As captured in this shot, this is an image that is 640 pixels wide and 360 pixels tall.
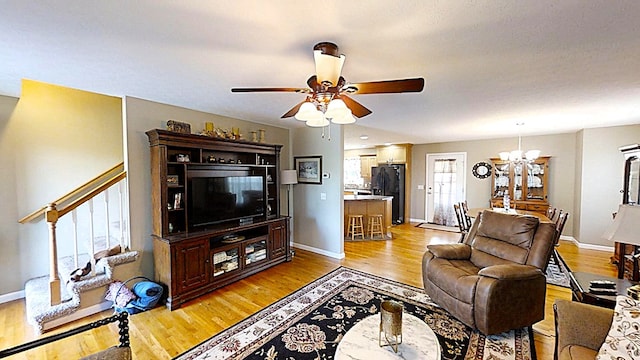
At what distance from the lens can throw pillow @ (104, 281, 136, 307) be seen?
282 cm

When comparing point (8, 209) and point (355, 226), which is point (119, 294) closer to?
point (8, 209)

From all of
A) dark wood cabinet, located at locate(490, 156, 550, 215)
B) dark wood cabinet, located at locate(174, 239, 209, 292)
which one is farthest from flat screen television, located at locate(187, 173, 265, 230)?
dark wood cabinet, located at locate(490, 156, 550, 215)

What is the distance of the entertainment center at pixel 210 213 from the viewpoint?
307 centimetres

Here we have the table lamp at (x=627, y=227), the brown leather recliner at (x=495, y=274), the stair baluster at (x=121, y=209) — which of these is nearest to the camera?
the table lamp at (x=627, y=227)

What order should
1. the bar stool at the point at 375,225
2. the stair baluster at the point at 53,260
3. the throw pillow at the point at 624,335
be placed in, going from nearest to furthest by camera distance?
the throw pillow at the point at 624,335 < the stair baluster at the point at 53,260 < the bar stool at the point at 375,225

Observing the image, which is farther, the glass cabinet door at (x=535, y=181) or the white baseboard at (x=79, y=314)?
the glass cabinet door at (x=535, y=181)

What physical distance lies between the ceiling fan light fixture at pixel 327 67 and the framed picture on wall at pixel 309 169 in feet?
9.90

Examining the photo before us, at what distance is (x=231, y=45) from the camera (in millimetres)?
1877

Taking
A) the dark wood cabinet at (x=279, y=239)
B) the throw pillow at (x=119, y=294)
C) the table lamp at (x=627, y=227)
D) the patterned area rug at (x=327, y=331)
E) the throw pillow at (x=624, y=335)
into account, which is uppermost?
the table lamp at (x=627, y=227)

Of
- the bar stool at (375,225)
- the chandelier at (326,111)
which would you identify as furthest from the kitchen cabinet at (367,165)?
the chandelier at (326,111)

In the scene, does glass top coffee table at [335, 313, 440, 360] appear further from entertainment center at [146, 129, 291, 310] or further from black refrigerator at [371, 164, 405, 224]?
black refrigerator at [371, 164, 405, 224]

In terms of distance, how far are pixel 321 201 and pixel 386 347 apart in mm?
3272

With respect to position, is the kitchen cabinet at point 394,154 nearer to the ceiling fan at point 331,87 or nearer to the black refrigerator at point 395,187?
the black refrigerator at point 395,187

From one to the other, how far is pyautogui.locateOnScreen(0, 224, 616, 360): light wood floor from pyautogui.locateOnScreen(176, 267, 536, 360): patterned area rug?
17 cm
